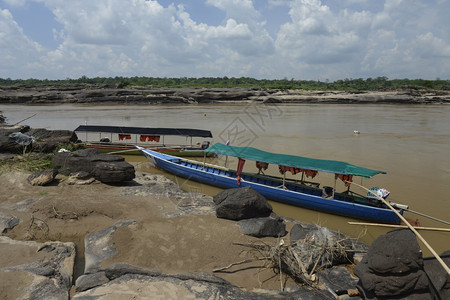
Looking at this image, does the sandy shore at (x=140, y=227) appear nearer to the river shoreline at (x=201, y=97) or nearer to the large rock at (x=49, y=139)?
the large rock at (x=49, y=139)

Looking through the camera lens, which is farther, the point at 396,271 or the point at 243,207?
the point at 243,207

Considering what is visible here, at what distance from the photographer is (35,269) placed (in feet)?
20.3

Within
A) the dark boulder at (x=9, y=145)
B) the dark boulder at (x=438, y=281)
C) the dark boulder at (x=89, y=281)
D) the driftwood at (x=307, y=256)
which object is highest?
the dark boulder at (x=9, y=145)

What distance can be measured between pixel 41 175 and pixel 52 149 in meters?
5.08

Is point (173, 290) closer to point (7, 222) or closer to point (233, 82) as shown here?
point (7, 222)

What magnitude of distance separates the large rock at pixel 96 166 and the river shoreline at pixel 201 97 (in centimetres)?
3873

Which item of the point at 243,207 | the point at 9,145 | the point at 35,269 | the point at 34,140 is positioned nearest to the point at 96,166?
the point at 35,269

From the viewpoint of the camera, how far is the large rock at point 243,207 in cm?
853

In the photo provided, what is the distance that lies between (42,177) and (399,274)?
11004 millimetres

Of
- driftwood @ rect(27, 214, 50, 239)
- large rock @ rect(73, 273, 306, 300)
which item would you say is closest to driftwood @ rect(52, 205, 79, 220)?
driftwood @ rect(27, 214, 50, 239)

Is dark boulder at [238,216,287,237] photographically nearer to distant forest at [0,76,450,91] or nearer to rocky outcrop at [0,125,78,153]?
rocky outcrop at [0,125,78,153]

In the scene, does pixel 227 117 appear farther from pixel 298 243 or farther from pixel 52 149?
pixel 298 243

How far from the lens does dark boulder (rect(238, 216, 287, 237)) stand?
7875mm

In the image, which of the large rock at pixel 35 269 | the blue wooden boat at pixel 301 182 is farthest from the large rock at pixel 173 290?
the blue wooden boat at pixel 301 182
